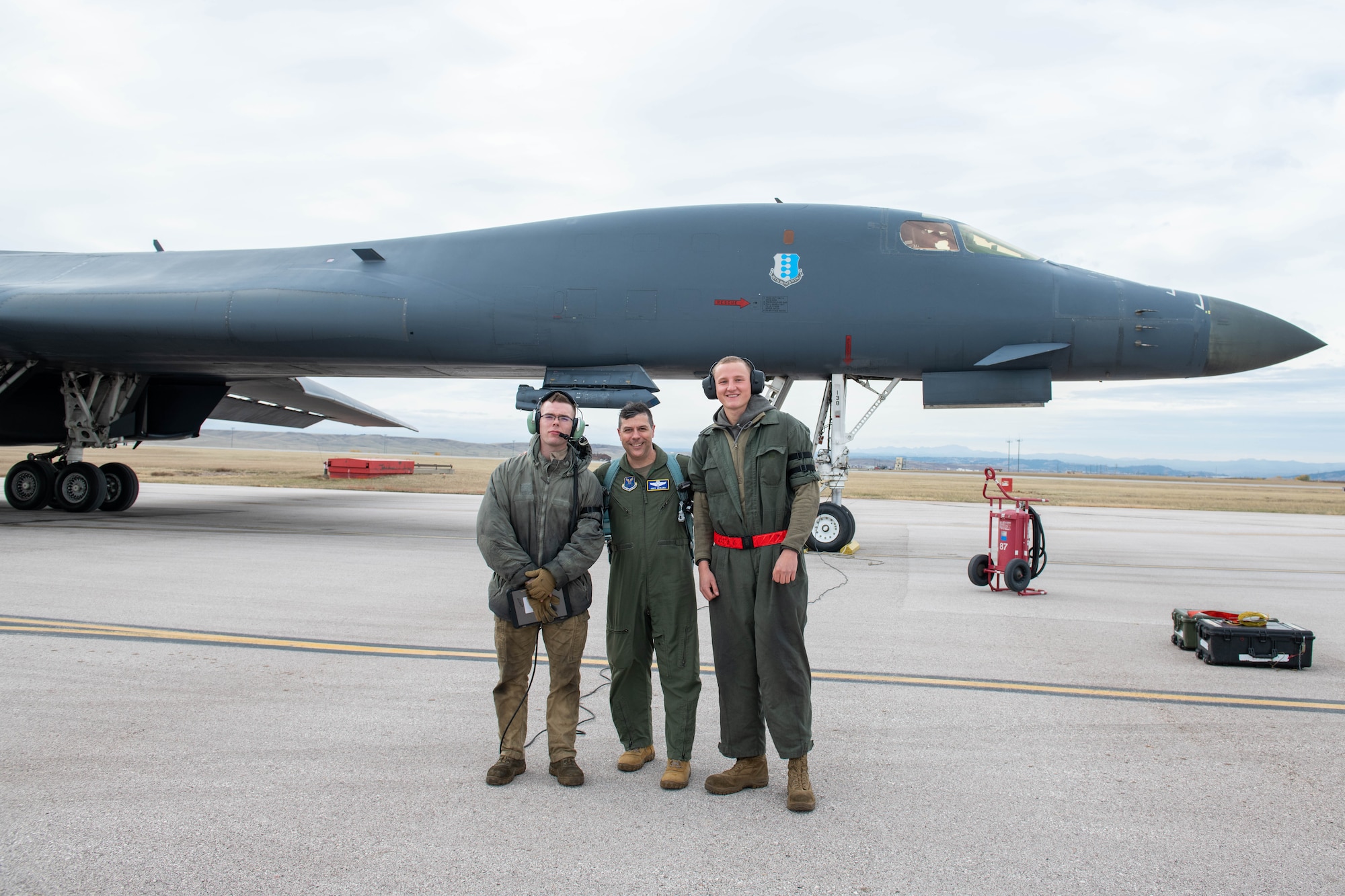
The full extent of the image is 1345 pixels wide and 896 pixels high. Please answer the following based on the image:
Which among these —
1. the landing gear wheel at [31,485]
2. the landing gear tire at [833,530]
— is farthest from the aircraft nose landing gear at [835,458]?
the landing gear wheel at [31,485]

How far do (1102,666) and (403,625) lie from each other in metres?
4.91

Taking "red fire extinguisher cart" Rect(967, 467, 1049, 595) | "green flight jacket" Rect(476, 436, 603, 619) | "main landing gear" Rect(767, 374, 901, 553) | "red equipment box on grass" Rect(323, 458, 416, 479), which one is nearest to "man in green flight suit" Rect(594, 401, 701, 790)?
"green flight jacket" Rect(476, 436, 603, 619)

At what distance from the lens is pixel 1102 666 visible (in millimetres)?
5297

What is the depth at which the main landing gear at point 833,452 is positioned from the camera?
10211mm

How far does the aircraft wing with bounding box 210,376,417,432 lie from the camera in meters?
18.0

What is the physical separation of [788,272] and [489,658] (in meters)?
6.55

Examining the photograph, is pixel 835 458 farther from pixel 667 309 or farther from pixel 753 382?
pixel 753 382

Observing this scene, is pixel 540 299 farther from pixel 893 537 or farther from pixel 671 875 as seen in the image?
pixel 671 875

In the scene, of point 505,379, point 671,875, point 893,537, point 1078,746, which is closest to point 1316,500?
point 893,537

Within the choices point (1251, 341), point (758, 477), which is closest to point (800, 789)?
point (758, 477)

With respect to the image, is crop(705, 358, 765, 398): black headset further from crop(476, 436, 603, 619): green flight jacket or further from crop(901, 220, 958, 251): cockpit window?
crop(901, 220, 958, 251): cockpit window

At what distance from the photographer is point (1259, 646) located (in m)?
5.32

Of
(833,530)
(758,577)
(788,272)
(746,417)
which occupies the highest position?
(788,272)

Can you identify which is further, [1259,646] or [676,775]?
[1259,646]
